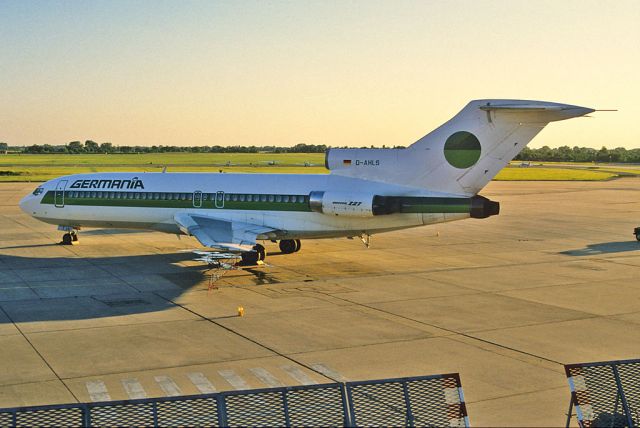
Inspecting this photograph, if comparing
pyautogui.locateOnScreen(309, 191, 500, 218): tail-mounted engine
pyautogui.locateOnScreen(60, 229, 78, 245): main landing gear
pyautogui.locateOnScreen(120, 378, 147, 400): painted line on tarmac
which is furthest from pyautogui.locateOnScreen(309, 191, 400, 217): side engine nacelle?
pyautogui.locateOnScreen(120, 378, 147, 400): painted line on tarmac

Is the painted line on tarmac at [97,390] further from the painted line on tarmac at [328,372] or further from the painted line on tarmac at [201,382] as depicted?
the painted line on tarmac at [328,372]

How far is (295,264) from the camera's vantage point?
2920 cm

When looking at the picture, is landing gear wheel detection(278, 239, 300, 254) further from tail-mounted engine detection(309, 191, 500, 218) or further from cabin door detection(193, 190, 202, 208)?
tail-mounted engine detection(309, 191, 500, 218)

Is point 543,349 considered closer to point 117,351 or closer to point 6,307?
point 117,351

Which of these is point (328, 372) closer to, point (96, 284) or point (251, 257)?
point (96, 284)

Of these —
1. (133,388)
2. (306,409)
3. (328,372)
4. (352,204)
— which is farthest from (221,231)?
(306,409)

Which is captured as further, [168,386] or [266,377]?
[266,377]

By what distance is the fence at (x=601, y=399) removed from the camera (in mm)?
10117

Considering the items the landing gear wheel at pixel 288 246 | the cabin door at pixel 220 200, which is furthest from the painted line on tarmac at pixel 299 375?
the landing gear wheel at pixel 288 246

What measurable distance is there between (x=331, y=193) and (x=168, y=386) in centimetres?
1477

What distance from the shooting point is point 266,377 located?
47.9 feet

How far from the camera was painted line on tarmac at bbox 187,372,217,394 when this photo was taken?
1379 centimetres

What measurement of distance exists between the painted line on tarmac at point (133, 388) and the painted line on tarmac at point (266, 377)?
227cm

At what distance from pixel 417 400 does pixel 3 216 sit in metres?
43.2
